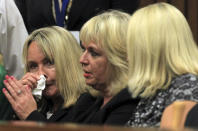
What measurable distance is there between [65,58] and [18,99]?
14.1 inches

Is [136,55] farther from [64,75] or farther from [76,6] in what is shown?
[76,6]

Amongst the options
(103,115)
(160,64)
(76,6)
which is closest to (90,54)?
(103,115)

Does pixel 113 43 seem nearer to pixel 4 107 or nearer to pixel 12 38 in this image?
pixel 4 107

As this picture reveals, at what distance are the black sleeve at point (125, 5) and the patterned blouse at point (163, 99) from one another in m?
1.57

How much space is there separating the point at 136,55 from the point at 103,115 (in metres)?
0.36

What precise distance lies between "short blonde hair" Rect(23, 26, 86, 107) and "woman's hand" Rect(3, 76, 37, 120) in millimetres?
196

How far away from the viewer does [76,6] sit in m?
3.58

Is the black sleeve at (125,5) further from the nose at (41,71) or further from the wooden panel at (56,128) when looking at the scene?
the wooden panel at (56,128)

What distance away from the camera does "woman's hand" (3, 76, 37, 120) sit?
108 inches

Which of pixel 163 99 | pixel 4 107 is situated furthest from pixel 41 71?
pixel 163 99

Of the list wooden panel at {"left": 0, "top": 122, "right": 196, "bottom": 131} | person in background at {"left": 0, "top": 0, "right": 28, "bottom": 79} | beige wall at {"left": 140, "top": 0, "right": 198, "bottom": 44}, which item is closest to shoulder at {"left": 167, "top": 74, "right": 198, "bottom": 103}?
wooden panel at {"left": 0, "top": 122, "right": 196, "bottom": 131}

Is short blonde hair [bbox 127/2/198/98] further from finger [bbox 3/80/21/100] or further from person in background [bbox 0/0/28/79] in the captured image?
person in background [bbox 0/0/28/79]

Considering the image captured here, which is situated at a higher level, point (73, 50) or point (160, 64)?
point (160, 64)

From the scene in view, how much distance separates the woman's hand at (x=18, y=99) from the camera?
2744mm
